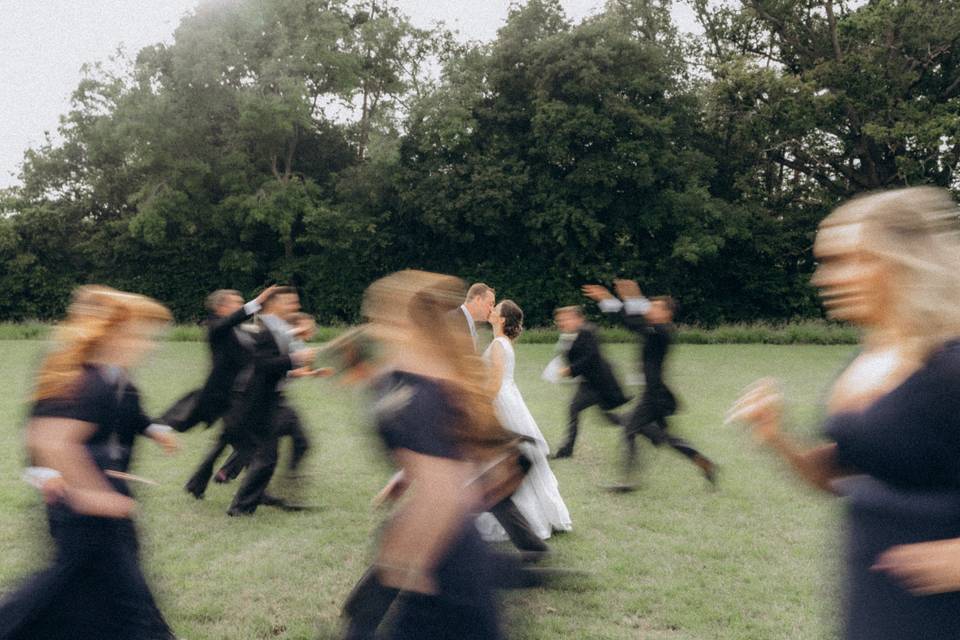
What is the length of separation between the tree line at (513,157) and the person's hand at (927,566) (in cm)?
3165

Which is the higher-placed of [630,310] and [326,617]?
[630,310]

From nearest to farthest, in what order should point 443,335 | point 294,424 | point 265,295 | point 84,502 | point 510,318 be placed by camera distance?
1. point 443,335
2. point 84,502
3. point 265,295
4. point 510,318
5. point 294,424

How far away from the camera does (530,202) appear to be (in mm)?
34438

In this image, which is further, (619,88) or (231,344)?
(619,88)

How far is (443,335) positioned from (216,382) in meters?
5.32

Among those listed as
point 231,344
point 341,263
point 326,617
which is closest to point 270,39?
point 341,263

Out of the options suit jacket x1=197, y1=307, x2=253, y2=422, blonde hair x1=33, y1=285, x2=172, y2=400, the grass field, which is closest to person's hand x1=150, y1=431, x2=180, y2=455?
the grass field

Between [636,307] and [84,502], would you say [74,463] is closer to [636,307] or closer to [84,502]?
[84,502]

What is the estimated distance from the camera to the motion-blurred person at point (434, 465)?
97.6 inches

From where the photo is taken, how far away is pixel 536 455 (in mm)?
6039

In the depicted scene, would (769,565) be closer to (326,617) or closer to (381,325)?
(326,617)

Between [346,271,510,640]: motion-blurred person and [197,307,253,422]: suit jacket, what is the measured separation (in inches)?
196

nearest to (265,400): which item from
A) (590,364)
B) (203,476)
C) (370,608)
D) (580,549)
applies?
(203,476)

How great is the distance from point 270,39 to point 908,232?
3714 centimetres
